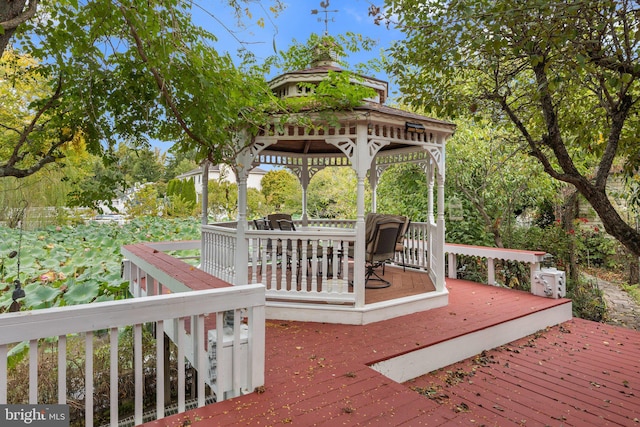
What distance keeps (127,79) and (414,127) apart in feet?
11.1

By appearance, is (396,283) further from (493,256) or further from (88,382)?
(88,382)

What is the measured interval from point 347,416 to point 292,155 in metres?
5.82

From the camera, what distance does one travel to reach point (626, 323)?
622 cm

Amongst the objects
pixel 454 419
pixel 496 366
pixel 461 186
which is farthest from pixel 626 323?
pixel 454 419

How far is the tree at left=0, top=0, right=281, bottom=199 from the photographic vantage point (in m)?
2.17

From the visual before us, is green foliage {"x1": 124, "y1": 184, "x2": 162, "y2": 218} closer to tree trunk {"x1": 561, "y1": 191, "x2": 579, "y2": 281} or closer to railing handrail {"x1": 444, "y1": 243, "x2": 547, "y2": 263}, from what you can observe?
railing handrail {"x1": 444, "y1": 243, "x2": 547, "y2": 263}

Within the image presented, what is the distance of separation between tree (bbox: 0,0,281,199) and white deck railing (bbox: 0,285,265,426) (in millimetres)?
996

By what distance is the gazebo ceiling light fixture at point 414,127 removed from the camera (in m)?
4.61

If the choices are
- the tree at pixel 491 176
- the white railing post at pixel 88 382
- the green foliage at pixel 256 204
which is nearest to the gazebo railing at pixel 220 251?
the white railing post at pixel 88 382

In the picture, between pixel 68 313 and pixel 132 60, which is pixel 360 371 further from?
pixel 132 60

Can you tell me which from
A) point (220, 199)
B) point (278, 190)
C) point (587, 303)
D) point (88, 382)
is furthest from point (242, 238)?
point (278, 190)

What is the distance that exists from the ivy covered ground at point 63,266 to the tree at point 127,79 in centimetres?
182

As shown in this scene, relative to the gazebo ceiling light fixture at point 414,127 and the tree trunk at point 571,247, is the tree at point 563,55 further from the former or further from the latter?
the tree trunk at point 571,247

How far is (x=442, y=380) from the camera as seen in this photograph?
3.42 m
